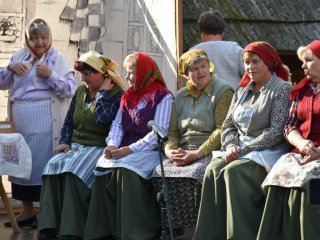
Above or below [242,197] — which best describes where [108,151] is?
above

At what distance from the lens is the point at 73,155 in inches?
304

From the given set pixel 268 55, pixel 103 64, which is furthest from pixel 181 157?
pixel 103 64

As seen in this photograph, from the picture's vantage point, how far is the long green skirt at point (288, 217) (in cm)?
584

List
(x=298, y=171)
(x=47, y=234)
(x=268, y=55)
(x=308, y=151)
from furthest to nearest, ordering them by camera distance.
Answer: (x=47, y=234), (x=268, y=55), (x=308, y=151), (x=298, y=171)

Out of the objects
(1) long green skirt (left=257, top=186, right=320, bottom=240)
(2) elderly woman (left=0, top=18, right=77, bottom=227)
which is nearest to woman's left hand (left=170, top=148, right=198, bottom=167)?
(1) long green skirt (left=257, top=186, right=320, bottom=240)

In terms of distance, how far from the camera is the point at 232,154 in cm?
650

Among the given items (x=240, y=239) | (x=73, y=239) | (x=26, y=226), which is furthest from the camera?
(x=26, y=226)

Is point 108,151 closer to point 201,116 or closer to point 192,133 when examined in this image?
point 192,133

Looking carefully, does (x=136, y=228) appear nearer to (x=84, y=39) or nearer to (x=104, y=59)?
(x=104, y=59)

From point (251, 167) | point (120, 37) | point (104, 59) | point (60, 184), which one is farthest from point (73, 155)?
point (251, 167)

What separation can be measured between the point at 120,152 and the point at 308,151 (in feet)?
5.71

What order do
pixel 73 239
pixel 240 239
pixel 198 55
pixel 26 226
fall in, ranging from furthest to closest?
pixel 26 226
pixel 73 239
pixel 198 55
pixel 240 239

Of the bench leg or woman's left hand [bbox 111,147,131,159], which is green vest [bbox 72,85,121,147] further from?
the bench leg

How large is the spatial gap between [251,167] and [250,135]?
0.34 m
